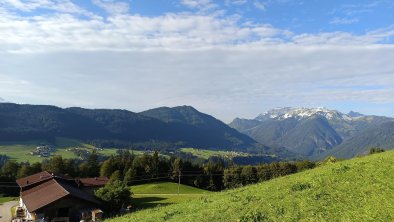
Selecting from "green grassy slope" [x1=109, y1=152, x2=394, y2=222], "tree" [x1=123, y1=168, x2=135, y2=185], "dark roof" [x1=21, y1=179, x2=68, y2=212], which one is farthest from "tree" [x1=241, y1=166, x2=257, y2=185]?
"green grassy slope" [x1=109, y1=152, x2=394, y2=222]

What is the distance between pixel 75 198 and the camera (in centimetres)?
7244

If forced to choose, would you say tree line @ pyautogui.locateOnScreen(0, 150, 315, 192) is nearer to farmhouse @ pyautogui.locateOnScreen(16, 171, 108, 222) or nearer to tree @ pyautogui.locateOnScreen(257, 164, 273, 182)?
tree @ pyautogui.locateOnScreen(257, 164, 273, 182)

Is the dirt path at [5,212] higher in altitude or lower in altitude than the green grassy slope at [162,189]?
lower

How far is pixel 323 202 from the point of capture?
17922 millimetres

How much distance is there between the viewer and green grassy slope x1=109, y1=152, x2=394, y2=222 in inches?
625

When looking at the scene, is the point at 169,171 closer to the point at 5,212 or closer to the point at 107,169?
the point at 107,169

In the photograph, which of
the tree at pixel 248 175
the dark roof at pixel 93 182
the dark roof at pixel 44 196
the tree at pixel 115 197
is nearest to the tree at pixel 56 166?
the dark roof at pixel 93 182

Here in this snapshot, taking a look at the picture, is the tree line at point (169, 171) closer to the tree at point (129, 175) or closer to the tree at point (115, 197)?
the tree at point (129, 175)

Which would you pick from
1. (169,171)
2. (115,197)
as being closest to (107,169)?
(169,171)

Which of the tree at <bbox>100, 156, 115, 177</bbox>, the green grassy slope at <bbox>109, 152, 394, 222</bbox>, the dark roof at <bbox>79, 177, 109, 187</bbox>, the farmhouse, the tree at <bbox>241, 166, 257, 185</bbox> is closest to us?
the green grassy slope at <bbox>109, 152, 394, 222</bbox>

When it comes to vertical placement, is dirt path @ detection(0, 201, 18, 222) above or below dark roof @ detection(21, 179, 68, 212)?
below

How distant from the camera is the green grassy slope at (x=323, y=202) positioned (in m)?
15.9

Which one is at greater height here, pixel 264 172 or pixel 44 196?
pixel 44 196

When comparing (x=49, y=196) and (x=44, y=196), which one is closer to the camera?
(x=49, y=196)
